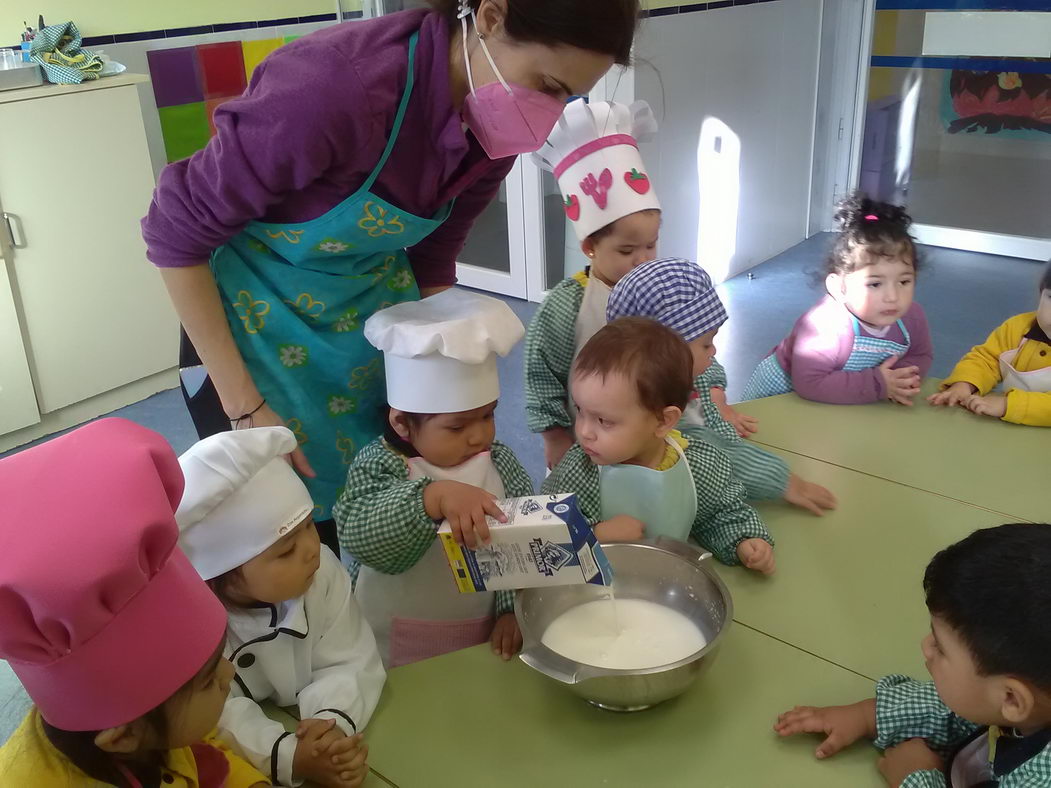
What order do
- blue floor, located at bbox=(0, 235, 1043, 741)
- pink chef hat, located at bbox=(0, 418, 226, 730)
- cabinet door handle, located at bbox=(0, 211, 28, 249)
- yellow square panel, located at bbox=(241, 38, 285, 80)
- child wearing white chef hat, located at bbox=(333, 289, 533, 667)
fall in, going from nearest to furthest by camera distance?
pink chef hat, located at bbox=(0, 418, 226, 730) < child wearing white chef hat, located at bbox=(333, 289, 533, 667) < cabinet door handle, located at bbox=(0, 211, 28, 249) < blue floor, located at bbox=(0, 235, 1043, 741) < yellow square panel, located at bbox=(241, 38, 285, 80)

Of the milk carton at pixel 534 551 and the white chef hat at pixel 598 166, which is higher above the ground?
the white chef hat at pixel 598 166

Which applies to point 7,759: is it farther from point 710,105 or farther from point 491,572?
point 710,105

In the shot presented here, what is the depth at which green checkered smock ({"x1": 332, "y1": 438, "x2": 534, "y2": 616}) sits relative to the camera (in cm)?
118

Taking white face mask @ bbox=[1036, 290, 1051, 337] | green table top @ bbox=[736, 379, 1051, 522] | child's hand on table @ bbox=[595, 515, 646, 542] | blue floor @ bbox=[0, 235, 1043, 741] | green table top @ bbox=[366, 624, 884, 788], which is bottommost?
blue floor @ bbox=[0, 235, 1043, 741]

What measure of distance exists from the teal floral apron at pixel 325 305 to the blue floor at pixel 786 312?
4.51 ft

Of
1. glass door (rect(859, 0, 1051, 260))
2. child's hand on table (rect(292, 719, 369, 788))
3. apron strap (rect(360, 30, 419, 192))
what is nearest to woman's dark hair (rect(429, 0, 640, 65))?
apron strap (rect(360, 30, 419, 192))

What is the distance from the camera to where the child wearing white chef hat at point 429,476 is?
46.2 inches

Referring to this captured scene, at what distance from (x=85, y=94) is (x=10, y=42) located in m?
0.35

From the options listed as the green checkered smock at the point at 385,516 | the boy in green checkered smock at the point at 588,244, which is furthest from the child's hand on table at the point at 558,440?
the green checkered smock at the point at 385,516

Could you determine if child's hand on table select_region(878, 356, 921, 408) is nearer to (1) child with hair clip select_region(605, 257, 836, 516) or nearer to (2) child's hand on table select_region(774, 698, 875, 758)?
Answer: (1) child with hair clip select_region(605, 257, 836, 516)

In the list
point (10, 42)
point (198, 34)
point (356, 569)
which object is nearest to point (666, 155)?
point (198, 34)

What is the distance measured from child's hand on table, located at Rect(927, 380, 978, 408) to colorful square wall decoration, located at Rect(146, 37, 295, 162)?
2692 mm

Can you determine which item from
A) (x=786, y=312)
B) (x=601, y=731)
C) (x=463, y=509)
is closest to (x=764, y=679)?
(x=601, y=731)

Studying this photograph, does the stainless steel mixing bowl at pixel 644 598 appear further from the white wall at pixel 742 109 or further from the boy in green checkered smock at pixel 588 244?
the white wall at pixel 742 109
